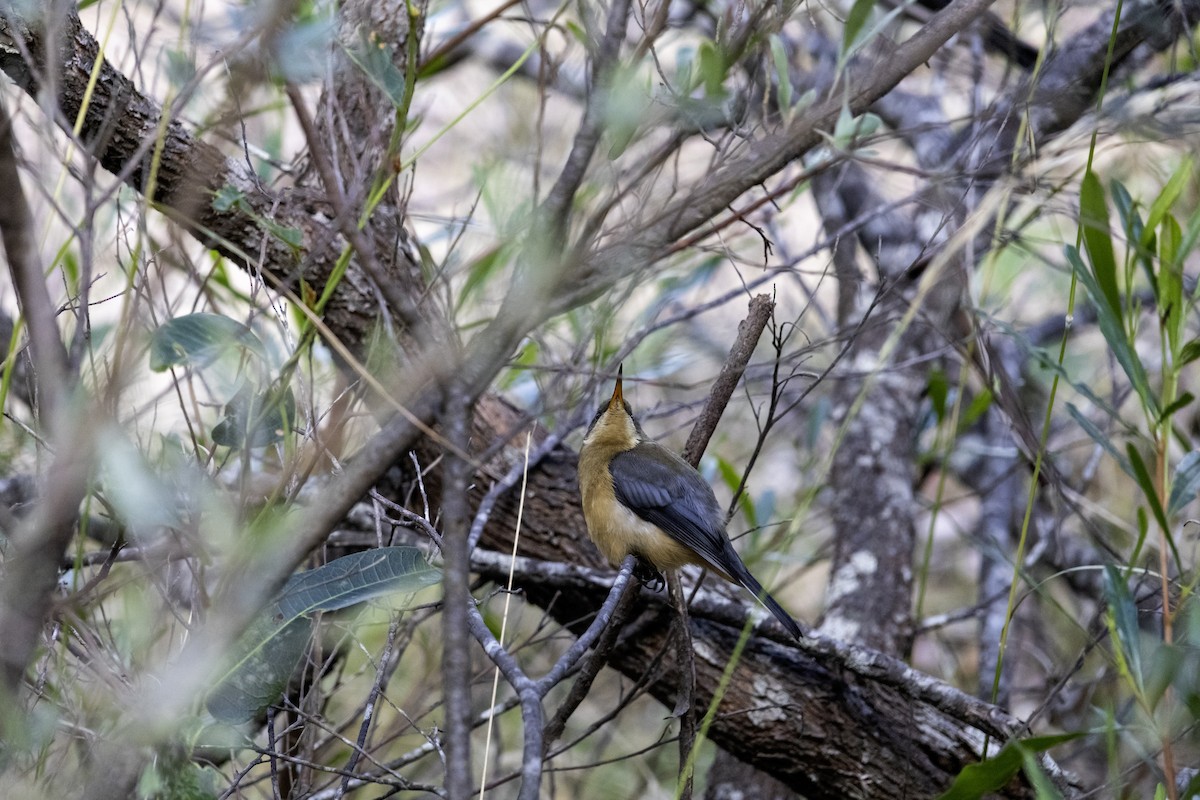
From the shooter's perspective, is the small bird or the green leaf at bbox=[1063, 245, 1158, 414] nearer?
the green leaf at bbox=[1063, 245, 1158, 414]

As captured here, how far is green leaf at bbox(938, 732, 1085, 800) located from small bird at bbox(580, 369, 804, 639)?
951 millimetres

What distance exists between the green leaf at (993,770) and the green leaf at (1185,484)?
1.72 feet

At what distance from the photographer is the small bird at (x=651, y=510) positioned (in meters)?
2.91

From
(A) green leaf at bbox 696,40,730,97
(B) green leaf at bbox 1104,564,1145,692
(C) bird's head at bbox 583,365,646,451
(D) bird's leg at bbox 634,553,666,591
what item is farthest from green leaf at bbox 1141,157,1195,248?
(C) bird's head at bbox 583,365,646,451

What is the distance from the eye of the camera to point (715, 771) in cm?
347

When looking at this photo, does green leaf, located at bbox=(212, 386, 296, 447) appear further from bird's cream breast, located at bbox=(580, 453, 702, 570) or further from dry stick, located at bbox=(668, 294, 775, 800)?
bird's cream breast, located at bbox=(580, 453, 702, 570)

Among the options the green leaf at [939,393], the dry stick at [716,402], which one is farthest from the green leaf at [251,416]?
the green leaf at [939,393]

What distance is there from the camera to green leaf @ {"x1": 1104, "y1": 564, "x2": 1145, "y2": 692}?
5.96 ft

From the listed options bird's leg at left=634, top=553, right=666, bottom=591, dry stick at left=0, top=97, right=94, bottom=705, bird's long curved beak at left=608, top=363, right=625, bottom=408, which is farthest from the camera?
bird's long curved beak at left=608, top=363, right=625, bottom=408

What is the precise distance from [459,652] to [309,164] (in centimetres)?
204

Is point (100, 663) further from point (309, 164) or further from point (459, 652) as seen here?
point (309, 164)

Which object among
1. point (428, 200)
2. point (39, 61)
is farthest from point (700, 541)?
point (428, 200)

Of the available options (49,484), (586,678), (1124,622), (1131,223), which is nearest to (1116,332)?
(1131,223)

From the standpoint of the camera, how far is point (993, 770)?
1.73 metres
